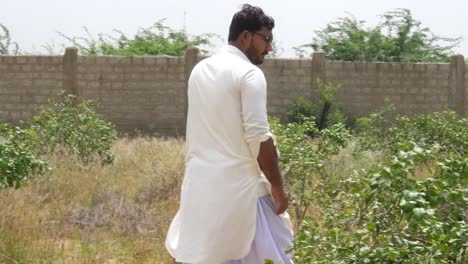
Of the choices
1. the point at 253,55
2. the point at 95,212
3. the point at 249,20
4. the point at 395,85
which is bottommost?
the point at 95,212

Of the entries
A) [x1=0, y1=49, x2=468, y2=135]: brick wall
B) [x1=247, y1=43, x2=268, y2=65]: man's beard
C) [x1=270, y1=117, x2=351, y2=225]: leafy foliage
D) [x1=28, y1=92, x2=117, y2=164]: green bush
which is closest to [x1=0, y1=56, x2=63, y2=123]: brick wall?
[x1=0, y1=49, x2=468, y2=135]: brick wall

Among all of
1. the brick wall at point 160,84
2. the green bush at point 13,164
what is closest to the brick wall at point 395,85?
the brick wall at point 160,84

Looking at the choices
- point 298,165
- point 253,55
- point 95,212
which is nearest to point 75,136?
point 95,212

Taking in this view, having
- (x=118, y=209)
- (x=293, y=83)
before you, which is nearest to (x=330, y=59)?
(x=293, y=83)

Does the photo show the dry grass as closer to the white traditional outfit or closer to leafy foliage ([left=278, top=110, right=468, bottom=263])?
the white traditional outfit

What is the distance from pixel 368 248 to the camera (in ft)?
13.4

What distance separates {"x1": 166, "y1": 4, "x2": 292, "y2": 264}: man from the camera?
4.70 m

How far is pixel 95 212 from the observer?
920cm

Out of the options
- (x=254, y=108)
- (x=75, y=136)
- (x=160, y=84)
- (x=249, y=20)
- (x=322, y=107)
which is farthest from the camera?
(x=160, y=84)

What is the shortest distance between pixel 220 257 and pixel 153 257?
9.27ft

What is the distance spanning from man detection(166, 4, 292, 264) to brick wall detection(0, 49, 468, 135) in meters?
12.5

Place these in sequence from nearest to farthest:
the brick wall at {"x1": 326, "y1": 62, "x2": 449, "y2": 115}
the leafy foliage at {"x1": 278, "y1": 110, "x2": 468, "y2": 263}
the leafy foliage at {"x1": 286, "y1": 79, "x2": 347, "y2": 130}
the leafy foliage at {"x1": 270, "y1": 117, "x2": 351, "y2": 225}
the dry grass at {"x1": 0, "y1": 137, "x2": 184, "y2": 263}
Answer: the leafy foliage at {"x1": 278, "y1": 110, "x2": 468, "y2": 263} < the dry grass at {"x1": 0, "y1": 137, "x2": 184, "y2": 263} < the leafy foliage at {"x1": 270, "y1": 117, "x2": 351, "y2": 225} < the leafy foliage at {"x1": 286, "y1": 79, "x2": 347, "y2": 130} < the brick wall at {"x1": 326, "y1": 62, "x2": 449, "y2": 115}

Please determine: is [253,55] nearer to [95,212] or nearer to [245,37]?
[245,37]

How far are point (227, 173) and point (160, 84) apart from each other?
508 inches
